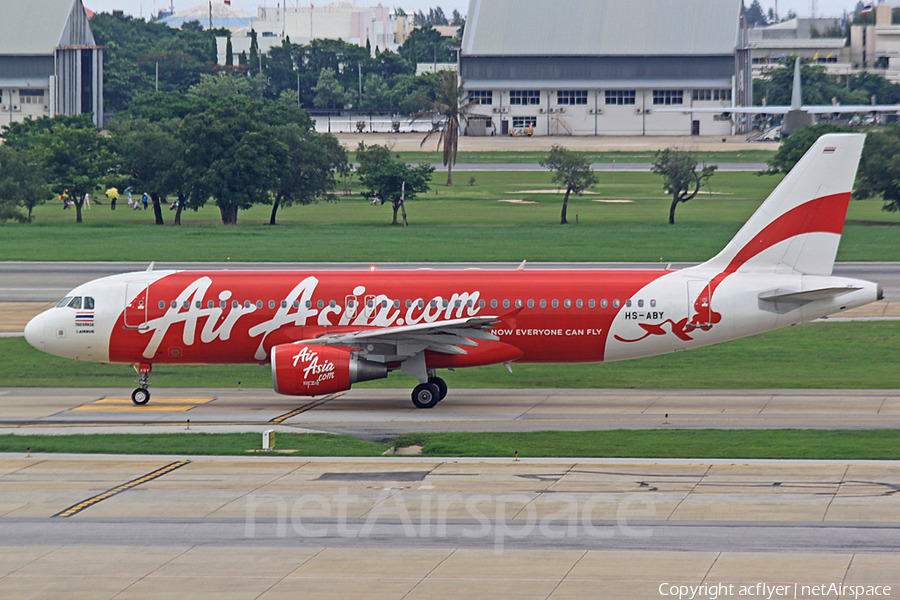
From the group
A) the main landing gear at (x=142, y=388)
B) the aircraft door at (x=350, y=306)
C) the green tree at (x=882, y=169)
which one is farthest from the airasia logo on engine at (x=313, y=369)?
the green tree at (x=882, y=169)

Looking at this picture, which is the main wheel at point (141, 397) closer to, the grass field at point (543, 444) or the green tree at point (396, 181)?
the grass field at point (543, 444)

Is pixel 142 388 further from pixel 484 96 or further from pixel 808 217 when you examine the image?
pixel 484 96

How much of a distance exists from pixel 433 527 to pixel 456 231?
6818 cm

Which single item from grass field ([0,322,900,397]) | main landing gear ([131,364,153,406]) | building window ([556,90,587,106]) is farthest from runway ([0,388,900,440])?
building window ([556,90,587,106])

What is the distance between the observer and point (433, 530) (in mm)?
21406

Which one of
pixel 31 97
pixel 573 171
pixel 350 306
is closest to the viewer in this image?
pixel 350 306

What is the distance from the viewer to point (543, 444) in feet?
95.3

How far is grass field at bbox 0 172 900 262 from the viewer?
74.5 m

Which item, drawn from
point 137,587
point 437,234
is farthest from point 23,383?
point 437,234

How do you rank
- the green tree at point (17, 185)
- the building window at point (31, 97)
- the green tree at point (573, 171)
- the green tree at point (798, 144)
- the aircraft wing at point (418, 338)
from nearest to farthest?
the aircraft wing at point (418, 338)
the green tree at point (17, 185)
the green tree at point (798, 144)
the green tree at point (573, 171)
the building window at point (31, 97)

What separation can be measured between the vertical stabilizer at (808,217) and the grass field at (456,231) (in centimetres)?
3519

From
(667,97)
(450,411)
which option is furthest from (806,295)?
(667,97)

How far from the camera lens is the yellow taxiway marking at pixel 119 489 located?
22984mm

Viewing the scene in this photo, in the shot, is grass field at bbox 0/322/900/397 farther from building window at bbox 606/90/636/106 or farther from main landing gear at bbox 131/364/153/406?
building window at bbox 606/90/636/106
